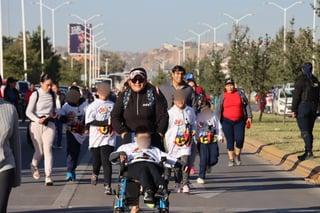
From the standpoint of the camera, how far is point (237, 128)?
53.7 ft

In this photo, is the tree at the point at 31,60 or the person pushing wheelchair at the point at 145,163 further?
the tree at the point at 31,60

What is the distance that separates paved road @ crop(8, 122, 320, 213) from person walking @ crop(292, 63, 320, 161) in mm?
1031

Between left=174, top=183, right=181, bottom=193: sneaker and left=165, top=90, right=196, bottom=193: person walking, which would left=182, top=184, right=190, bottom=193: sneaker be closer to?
left=174, top=183, right=181, bottom=193: sneaker

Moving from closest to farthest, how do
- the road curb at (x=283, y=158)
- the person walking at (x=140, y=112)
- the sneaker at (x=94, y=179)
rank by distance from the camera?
the person walking at (x=140, y=112)
the sneaker at (x=94, y=179)
the road curb at (x=283, y=158)

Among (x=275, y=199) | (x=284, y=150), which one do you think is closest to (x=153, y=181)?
(x=275, y=199)

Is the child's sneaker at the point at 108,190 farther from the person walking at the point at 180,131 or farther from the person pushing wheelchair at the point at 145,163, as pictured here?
the person pushing wheelchair at the point at 145,163

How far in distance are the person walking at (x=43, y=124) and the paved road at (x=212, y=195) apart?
47cm

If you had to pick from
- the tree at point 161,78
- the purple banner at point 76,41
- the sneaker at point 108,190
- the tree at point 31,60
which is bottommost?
the sneaker at point 108,190

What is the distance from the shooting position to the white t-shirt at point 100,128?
500 inches

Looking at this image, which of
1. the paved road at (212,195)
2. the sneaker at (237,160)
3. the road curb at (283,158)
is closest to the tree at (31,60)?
the road curb at (283,158)

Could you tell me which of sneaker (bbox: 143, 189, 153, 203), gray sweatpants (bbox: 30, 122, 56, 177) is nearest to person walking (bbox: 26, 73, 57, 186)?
gray sweatpants (bbox: 30, 122, 56, 177)

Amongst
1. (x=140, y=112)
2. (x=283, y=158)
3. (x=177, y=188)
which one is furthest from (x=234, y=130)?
(x=140, y=112)

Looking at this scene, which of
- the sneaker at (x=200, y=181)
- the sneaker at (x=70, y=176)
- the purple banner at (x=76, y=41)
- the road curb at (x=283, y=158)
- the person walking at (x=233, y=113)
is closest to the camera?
the sneaker at (x=200, y=181)

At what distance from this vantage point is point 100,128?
1273 centimetres
